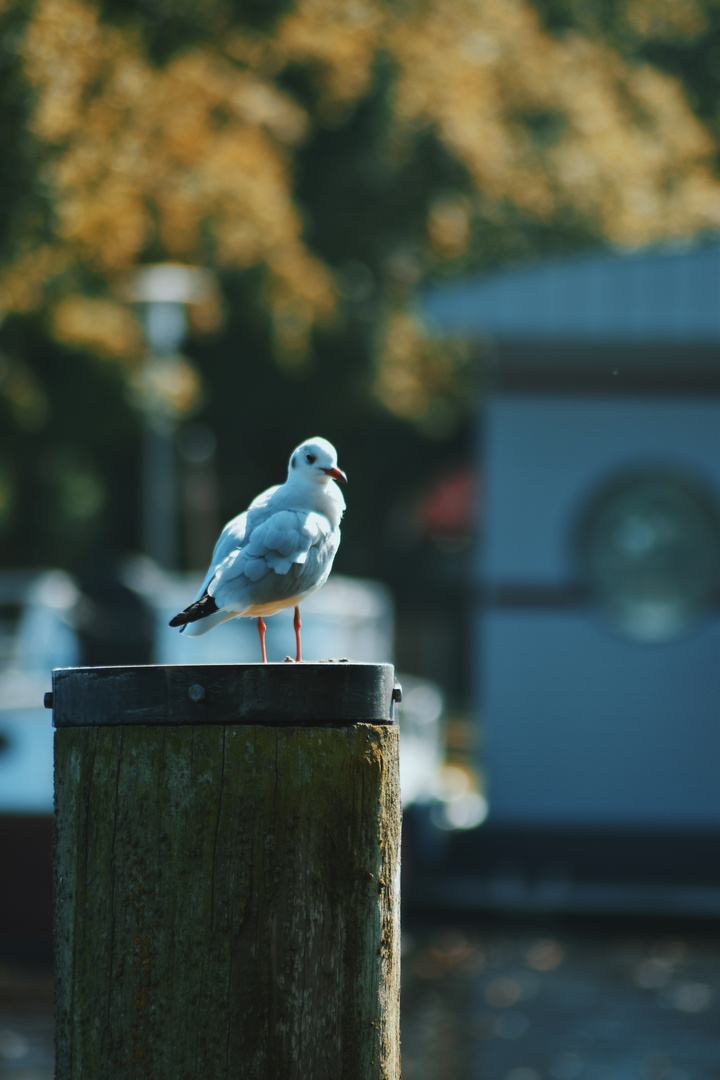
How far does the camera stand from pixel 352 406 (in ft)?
82.4

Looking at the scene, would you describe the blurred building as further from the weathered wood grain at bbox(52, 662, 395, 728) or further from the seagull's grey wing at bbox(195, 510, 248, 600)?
the weathered wood grain at bbox(52, 662, 395, 728)

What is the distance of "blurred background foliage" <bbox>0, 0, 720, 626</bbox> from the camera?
53.9ft

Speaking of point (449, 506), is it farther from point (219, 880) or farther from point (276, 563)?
point (219, 880)

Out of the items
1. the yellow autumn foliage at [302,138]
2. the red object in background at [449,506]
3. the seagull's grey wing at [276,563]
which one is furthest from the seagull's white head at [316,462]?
the red object in background at [449,506]

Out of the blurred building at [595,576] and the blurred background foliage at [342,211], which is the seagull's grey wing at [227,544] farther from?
the blurred background foliage at [342,211]

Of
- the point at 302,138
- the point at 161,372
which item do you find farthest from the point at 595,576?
the point at 302,138

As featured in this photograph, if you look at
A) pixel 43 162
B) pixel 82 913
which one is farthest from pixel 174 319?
pixel 82 913

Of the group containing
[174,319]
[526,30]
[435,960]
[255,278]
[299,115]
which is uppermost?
[526,30]

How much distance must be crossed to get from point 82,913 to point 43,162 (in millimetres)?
9784

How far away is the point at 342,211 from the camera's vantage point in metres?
24.6

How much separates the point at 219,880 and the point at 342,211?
75.8ft

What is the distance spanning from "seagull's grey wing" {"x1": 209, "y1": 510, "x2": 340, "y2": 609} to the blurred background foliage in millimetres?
10648

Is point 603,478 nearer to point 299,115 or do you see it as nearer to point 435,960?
point 435,960

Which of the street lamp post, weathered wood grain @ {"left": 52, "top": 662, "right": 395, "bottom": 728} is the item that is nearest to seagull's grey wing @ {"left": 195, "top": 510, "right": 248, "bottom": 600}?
weathered wood grain @ {"left": 52, "top": 662, "right": 395, "bottom": 728}
